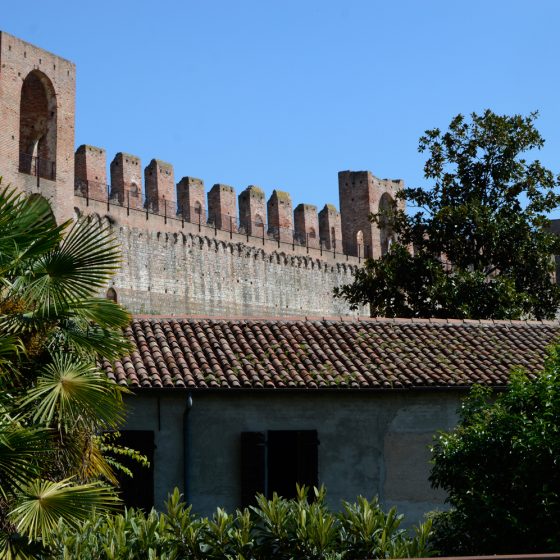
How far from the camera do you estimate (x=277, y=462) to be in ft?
51.2

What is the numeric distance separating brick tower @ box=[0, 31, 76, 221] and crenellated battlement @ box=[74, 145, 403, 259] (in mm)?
2647

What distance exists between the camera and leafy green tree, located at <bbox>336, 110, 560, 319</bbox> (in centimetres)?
2609

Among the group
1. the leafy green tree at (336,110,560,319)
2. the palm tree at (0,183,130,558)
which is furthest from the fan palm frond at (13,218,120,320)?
the leafy green tree at (336,110,560,319)

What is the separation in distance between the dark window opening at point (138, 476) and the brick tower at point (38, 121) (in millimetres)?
13096

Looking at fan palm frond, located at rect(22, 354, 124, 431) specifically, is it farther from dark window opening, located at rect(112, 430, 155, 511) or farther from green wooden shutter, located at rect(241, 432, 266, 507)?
green wooden shutter, located at rect(241, 432, 266, 507)

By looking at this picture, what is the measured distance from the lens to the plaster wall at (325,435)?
50.3 feet

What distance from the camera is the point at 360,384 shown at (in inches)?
616

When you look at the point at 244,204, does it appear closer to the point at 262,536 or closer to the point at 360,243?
the point at 360,243

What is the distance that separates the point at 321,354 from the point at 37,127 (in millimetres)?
15089

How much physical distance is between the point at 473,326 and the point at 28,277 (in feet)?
35.7

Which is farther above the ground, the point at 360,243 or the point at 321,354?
the point at 360,243

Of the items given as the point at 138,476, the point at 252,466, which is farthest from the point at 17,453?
the point at 252,466

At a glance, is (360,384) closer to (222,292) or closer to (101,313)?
(101,313)

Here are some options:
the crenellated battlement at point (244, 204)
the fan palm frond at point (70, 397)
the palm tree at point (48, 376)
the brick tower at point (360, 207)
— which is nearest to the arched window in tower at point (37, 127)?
the crenellated battlement at point (244, 204)
